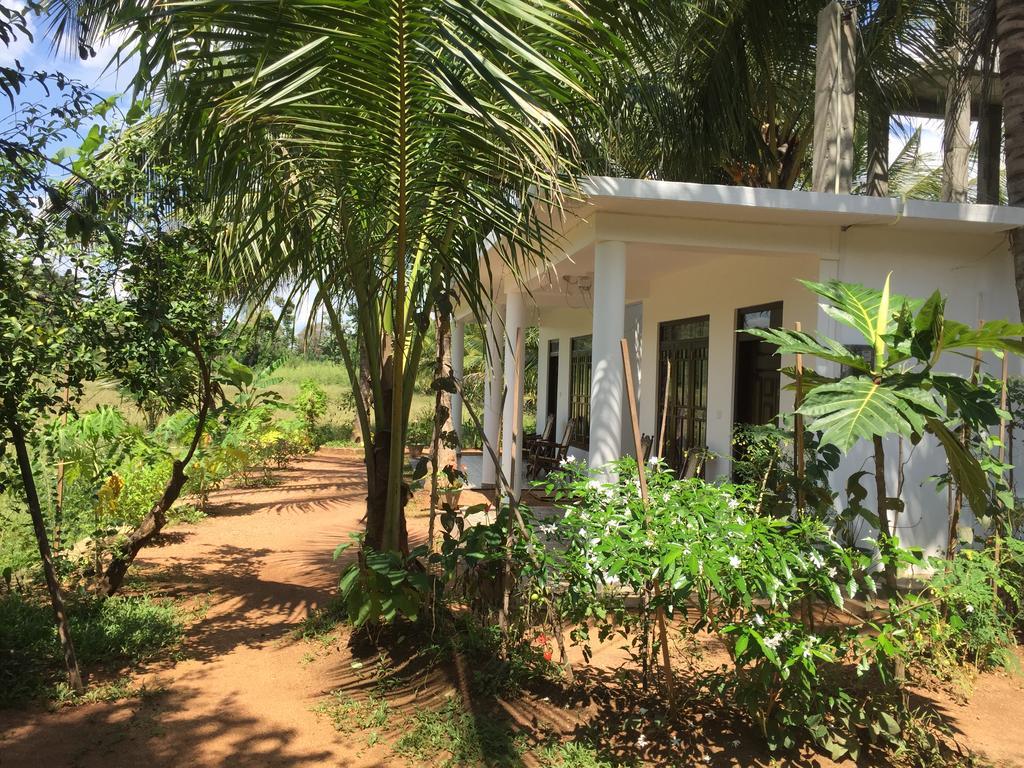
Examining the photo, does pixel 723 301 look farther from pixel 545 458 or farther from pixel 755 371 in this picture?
pixel 545 458

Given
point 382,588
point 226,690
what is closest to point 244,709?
point 226,690

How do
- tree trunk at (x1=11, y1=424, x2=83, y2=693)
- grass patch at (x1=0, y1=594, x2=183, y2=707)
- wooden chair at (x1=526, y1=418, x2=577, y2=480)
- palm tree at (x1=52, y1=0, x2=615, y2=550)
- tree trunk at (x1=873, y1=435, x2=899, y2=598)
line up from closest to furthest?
palm tree at (x1=52, y1=0, x2=615, y2=550)
tree trunk at (x1=873, y1=435, x2=899, y2=598)
tree trunk at (x1=11, y1=424, x2=83, y2=693)
grass patch at (x1=0, y1=594, x2=183, y2=707)
wooden chair at (x1=526, y1=418, x2=577, y2=480)

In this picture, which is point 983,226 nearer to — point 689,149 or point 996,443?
point 996,443

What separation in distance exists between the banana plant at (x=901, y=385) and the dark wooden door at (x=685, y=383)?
5.84 meters

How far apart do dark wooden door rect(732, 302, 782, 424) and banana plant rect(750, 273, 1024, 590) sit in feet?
15.4

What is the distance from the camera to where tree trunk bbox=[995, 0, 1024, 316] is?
613cm

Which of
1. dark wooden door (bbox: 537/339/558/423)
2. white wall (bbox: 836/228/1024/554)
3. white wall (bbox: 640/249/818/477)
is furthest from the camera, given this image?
dark wooden door (bbox: 537/339/558/423)

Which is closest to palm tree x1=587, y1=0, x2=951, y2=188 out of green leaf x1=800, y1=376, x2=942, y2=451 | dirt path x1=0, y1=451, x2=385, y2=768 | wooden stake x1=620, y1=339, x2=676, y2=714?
wooden stake x1=620, y1=339, x2=676, y2=714

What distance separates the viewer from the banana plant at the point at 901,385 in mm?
2695

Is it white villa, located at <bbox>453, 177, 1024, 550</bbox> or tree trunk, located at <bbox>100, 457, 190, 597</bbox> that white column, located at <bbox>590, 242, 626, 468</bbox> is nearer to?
white villa, located at <bbox>453, 177, 1024, 550</bbox>

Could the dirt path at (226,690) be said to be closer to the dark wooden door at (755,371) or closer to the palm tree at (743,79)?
the dark wooden door at (755,371)

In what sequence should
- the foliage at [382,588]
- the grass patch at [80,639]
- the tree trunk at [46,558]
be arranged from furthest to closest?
the foliage at [382,588] < the grass patch at [80,639] < the tree trunk at [46,558]

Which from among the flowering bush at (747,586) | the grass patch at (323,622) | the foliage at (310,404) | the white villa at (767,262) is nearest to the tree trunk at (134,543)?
the grass patch at (323,622)

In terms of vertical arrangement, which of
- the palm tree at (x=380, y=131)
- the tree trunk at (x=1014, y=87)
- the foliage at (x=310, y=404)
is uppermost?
the tree trunk at (x=1014, y=87)
